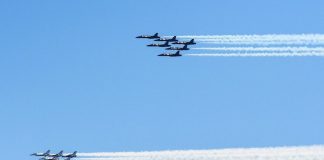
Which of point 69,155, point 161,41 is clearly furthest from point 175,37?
→ point 69,155

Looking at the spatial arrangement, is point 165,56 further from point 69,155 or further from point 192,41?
point 69,155

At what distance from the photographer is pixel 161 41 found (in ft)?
554

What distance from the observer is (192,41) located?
535 ft

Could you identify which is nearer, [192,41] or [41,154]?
[192,41]

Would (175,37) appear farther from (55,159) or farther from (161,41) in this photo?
(55,159)

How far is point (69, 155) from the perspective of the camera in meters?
178

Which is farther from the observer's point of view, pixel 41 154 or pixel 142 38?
pixel 41 154

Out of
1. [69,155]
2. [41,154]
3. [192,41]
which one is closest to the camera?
[192,41]

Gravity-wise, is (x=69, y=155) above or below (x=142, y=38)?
below

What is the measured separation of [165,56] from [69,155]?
1337 inches

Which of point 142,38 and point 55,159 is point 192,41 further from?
point 55,159

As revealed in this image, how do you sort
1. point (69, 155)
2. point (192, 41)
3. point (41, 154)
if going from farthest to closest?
point (41, 154), point (69, 155), point (192, 41)

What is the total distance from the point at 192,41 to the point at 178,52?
12.0 ft

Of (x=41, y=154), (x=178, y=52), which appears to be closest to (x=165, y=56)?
(x=178, y=52)
